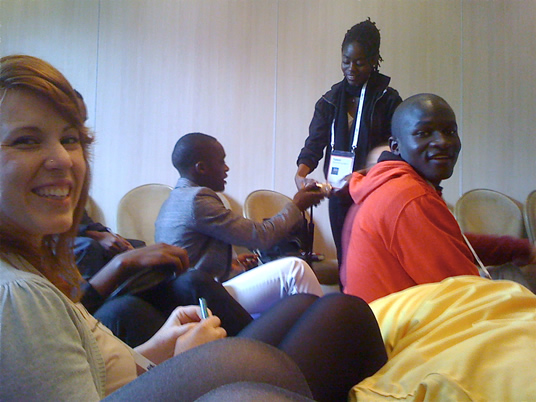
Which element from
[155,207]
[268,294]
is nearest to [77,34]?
[155,207]

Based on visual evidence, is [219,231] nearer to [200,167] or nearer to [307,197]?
[200,167]

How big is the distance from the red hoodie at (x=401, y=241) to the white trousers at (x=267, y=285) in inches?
11.1

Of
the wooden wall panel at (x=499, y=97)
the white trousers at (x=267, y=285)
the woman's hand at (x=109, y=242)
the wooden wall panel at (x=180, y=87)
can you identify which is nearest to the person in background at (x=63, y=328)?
the white trousers at (x=267, y=285)

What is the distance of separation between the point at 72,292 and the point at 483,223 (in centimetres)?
316

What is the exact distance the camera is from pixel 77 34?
3186 millimetres

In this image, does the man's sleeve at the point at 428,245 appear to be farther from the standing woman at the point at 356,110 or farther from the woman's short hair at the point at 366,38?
the woman's short hair at the point at 366,38

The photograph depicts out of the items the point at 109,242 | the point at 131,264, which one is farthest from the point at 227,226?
the point at 131,264

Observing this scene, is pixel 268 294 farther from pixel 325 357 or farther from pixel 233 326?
pixel 325 357

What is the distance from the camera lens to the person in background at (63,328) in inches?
17.3

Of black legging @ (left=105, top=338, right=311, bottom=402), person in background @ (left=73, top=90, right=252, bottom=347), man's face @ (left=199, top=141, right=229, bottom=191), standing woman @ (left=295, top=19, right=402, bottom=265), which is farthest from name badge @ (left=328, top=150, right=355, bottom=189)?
black legging @ (left=105, top=338, right=311, bottom=402)

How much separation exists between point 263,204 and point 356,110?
44.8 inches

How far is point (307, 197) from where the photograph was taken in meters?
2.05

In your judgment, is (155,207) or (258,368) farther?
(155,207)

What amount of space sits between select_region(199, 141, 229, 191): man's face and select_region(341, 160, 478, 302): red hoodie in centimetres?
78
